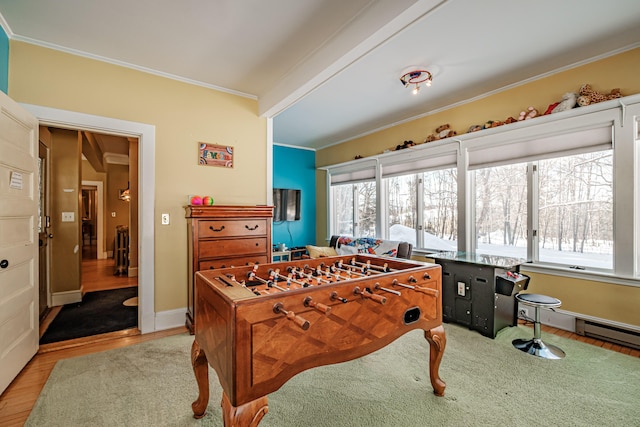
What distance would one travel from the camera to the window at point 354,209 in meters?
5.27

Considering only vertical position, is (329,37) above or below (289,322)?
above

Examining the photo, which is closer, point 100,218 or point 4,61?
point 4,61

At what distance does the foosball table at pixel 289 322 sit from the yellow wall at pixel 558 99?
2033 millimetres

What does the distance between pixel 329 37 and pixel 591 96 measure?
2531mm

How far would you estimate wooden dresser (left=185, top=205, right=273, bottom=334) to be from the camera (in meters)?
2.78

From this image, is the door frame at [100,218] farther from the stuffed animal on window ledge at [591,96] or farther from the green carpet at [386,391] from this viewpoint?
the stuffed animal on window ledge at [591,96]

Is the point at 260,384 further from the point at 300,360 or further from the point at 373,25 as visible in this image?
the point at 373,25

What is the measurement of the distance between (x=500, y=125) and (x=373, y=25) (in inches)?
88.6

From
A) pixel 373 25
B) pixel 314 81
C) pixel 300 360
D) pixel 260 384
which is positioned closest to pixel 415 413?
pixel 300 360

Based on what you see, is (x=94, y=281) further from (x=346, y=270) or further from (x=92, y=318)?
(x=346, y=270)

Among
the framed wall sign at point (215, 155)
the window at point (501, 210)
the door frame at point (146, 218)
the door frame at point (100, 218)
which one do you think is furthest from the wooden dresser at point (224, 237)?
the door frame at point (100, 218)

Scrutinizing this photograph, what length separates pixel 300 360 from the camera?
1.29 meters

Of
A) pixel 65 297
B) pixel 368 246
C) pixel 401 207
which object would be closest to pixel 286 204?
pixel 368 246

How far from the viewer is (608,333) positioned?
262cm
